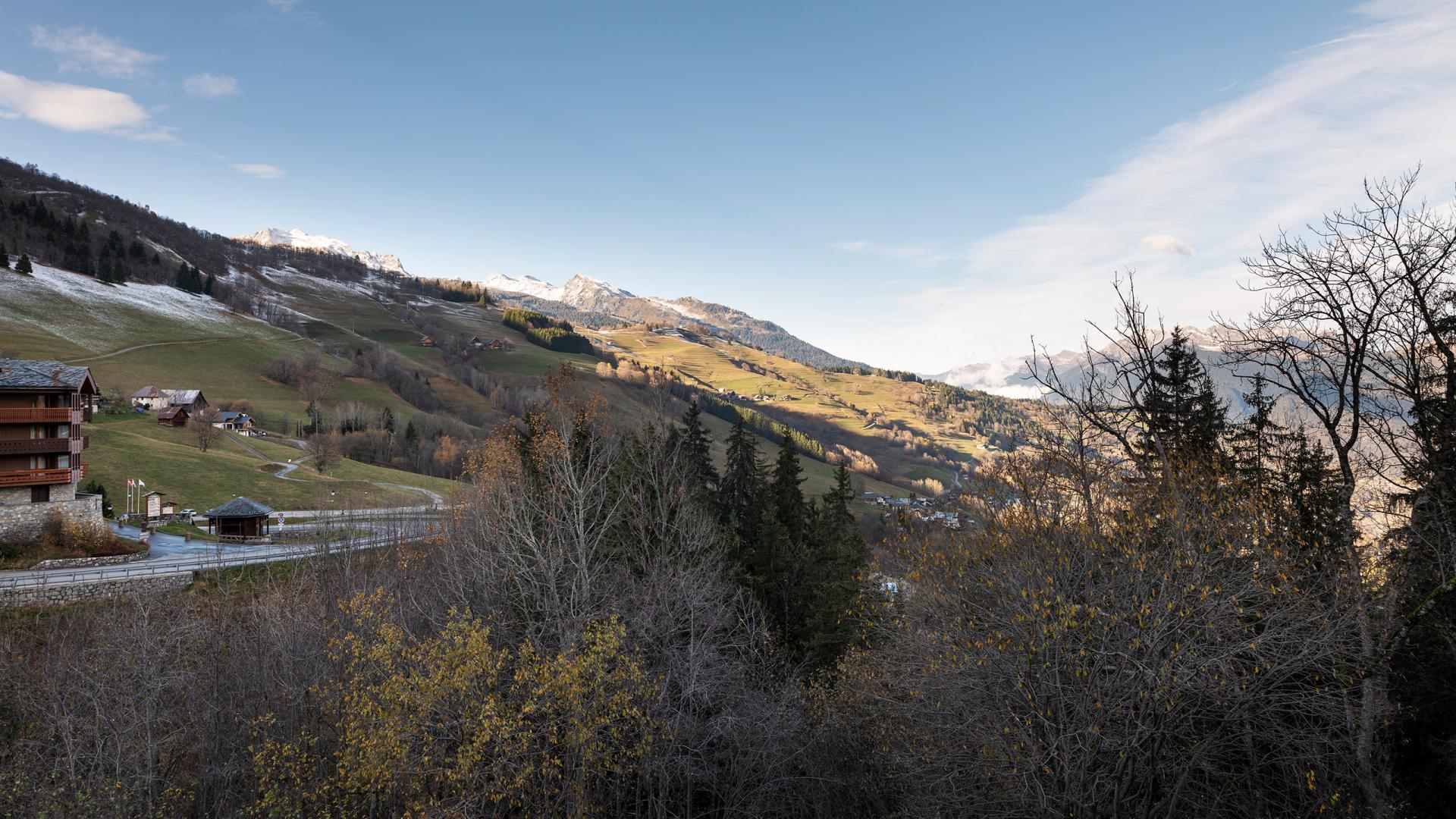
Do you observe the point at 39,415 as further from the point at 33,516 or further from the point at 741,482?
the point at 741,482

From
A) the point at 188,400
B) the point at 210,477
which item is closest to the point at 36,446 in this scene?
the point at 210,477

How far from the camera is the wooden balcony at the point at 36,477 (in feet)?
126

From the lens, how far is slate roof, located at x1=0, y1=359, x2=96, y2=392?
39500 mm

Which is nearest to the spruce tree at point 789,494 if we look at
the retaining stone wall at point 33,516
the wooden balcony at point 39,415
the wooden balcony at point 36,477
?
the retaining stone wall at point 33,516

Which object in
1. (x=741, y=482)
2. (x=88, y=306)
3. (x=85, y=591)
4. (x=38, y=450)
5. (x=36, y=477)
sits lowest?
(x=85, y=591)

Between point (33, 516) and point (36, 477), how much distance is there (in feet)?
8.36

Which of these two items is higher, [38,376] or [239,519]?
[38,376]

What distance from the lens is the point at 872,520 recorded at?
318 ft

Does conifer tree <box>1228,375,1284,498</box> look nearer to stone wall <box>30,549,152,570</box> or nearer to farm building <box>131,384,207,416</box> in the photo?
stone wall <box>30,549,152,570</box>

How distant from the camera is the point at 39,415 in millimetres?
40219

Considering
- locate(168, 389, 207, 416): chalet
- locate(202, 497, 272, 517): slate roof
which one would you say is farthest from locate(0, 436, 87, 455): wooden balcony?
locate(168, 389, 207, 416): chalet

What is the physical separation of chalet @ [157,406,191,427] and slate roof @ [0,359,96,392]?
160ft

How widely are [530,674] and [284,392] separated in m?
125

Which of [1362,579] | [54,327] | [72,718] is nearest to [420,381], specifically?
[54,327]
